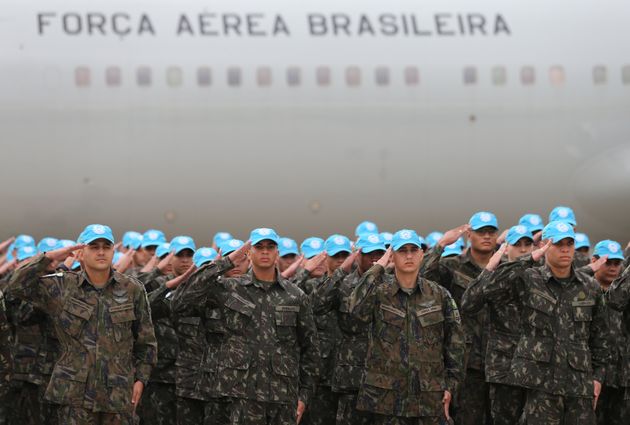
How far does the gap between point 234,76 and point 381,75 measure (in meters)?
1.80

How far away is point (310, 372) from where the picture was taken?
9.02 metres

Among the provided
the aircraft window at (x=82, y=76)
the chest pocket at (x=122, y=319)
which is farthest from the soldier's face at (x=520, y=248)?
the aircraft window at (x=82, y=76)

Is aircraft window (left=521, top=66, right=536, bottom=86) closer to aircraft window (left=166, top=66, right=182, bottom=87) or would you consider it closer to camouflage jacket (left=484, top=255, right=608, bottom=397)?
aircraft window (left=166, top=66, right=182, bottom=87)

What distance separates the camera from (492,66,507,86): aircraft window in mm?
15906

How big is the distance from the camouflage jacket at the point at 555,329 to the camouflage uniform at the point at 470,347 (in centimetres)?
134

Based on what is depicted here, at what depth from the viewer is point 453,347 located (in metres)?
8.87

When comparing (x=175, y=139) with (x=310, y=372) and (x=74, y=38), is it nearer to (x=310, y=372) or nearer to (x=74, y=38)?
(x=74, y=38)

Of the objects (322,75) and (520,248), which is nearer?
(520,248)

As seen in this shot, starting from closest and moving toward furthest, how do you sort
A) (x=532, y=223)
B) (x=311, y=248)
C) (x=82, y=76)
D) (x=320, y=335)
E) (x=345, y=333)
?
(x=345, y=333)
(x=320, y=335)
(x=311, y=248)
(x=532, y=223)
(x=82, y=76)

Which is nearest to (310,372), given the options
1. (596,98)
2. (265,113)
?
(265,113)

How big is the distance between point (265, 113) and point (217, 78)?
718 millimetres

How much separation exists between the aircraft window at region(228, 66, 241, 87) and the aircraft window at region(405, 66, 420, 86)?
2.06 m

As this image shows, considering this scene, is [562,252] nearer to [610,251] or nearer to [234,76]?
[610,251]

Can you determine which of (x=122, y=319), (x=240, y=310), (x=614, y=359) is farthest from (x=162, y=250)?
(x=614, y=359)
